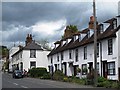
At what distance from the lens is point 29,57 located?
78.7 m

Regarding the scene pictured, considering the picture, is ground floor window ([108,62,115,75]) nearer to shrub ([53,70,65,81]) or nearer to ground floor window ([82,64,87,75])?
ground floor window ([82,64,87,75])

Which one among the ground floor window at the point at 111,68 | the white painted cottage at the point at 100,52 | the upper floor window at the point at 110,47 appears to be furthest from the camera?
the upper floor window at the point at 110,47

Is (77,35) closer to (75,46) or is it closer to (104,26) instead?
(75,46)

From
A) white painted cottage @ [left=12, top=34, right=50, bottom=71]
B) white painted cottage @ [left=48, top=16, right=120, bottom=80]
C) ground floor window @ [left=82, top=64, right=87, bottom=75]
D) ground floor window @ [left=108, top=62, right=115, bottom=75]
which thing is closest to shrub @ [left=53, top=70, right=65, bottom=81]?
white painted cottage @ [left=48, top=16, right=120, bottom=80]

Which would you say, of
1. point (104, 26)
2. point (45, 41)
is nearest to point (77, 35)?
point (104, 26)

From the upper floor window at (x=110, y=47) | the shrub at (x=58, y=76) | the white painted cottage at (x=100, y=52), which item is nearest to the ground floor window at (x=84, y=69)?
the white painted cottage at (x=100, y=52)

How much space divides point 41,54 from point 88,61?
36.5 metres

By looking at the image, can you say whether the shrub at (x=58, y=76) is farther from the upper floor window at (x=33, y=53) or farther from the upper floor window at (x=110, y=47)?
the upper floor window at (x=33, y=53)

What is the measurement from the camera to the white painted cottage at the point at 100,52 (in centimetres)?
3631

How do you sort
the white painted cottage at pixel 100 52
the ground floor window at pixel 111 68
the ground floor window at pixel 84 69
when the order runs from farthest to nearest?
1. the ground floor window at pixel 84 69
2. the ground floor window at pixel 111 68
3. the white painted cottage at pixel 100 52

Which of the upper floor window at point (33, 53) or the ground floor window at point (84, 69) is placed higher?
the upper floor window at point (33, 53)

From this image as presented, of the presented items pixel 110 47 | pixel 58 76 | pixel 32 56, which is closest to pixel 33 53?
pixel 32 56

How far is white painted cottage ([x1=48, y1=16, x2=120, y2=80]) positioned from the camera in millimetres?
36312

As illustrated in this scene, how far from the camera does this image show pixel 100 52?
40.0 m
